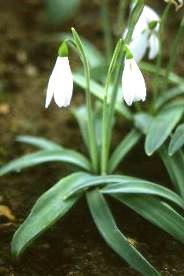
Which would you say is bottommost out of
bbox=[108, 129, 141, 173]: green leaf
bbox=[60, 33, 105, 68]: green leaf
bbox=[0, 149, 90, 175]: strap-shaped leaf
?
bbox=[108, 129, 141, 173]: green leaf

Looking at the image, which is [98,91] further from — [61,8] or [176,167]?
[61,8]

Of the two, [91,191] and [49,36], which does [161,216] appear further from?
[49,36]

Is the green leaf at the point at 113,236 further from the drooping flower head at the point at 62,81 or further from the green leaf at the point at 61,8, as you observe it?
the green leaf at the point at 61,8

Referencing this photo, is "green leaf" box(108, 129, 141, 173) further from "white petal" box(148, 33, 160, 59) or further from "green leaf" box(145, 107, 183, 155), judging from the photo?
"white petal" box(148, 33, 160, 59)

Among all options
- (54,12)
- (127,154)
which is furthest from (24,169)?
(54,12)

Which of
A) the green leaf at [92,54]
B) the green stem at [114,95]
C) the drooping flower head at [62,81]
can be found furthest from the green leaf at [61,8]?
the drooping flower head at [62,81]

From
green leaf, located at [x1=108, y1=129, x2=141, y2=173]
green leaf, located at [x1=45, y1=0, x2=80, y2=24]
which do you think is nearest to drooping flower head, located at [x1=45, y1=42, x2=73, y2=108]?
green leaf, located at [x1=108, y1=129, x2=141, y2=173]
